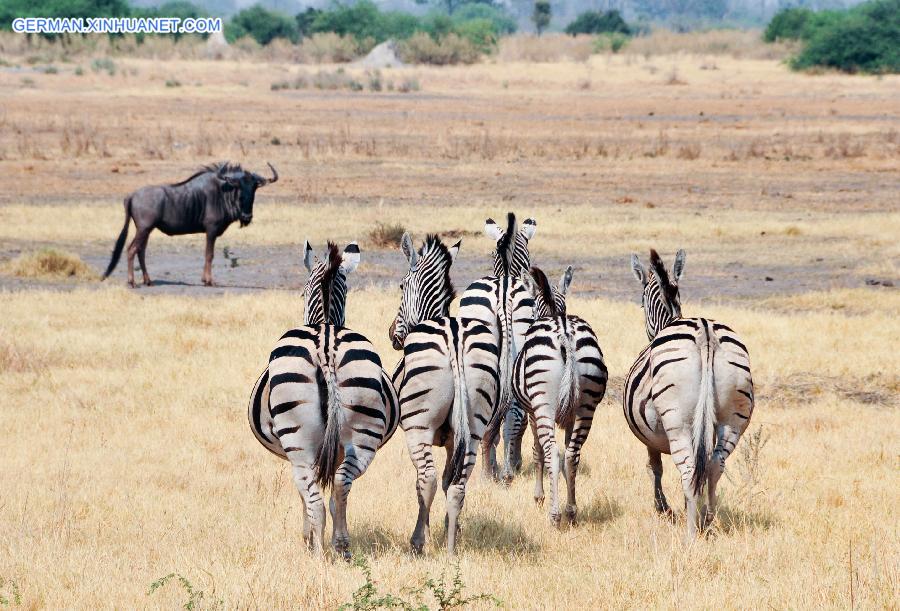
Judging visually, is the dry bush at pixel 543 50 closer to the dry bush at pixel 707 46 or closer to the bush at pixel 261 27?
the dry bush at pixel 707 46

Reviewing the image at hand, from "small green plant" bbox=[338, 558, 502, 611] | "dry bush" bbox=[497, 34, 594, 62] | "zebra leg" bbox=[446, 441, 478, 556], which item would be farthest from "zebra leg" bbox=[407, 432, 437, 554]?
"dry bush" bbox=[497, 34, 594, 62]

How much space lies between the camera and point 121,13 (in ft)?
316

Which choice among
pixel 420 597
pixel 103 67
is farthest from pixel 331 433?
pixel 103 67

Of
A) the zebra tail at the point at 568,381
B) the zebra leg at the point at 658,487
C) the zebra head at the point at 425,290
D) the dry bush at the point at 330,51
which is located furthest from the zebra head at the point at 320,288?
the dry bush at the point at 330,51

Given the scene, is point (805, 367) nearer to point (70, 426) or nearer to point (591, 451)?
point (591, 451)

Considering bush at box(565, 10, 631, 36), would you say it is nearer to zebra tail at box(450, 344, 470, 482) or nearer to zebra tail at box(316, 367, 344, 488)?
zebra tail at box(450, 344, 470, 482)

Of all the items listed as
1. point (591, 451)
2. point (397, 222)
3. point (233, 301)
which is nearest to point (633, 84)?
point (397, 222)

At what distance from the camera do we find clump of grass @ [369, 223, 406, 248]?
19594 mm

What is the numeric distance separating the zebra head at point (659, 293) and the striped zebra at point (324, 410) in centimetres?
213

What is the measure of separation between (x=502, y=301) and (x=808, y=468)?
103 inches

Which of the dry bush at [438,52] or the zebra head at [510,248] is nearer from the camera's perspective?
the zebra head at [510,248]

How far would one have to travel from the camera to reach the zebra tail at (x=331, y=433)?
594 cm

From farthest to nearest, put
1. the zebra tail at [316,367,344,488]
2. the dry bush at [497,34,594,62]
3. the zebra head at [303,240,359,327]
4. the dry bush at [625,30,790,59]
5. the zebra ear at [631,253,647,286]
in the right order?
the dry bush at [625,30,790,59] → the dry bush at [497,34,594,62] → the zebra ear at [631,253,647,286] → the zebra head at [303,240,359,327] → the zebra tail at [316,367,344,488]

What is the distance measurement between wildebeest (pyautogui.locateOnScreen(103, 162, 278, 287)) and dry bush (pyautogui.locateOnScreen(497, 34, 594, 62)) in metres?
59.2
